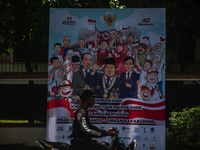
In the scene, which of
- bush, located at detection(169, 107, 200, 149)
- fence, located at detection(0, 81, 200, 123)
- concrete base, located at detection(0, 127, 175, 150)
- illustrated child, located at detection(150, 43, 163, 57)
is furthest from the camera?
fence, located at detection(0, 81, 200, 123)

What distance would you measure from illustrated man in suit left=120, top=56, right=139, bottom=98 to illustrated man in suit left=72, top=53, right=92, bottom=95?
72 centimetres

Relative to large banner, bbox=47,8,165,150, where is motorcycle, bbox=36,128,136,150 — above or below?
below

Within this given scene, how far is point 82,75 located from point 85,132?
46.6 inches

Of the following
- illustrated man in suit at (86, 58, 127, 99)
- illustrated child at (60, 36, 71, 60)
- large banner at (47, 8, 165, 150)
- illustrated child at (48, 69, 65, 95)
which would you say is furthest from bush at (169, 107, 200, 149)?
illustrated child at (60, 36, 71, 60)

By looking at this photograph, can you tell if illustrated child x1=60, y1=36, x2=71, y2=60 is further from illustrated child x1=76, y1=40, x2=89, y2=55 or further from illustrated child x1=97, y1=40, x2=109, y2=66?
illustrated child x1=97, y1=40, x2=109, y2=66

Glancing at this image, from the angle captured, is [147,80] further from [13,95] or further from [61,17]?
[13,95]

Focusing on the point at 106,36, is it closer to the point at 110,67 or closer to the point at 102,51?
the point at 102,51

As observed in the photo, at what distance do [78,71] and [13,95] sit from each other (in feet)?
12.4

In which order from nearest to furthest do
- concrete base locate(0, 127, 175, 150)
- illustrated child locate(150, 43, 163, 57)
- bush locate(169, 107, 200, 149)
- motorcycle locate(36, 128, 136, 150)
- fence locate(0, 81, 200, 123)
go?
motorcycle locate(36, 128, 136, 150) < illustrated child locate(150, 43, 163, 57) < bush locate(169, 107, 200, 149) < concrete base locate(0, 127, 175, 150) < fence locate(0, 81, 200, 123)

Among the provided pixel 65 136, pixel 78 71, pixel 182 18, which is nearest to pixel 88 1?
pixel 78 71

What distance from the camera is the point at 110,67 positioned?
22.7ft

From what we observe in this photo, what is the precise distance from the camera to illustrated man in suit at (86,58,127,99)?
6.91m

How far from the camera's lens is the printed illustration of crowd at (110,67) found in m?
6.91

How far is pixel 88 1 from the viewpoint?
10852 millimetres
